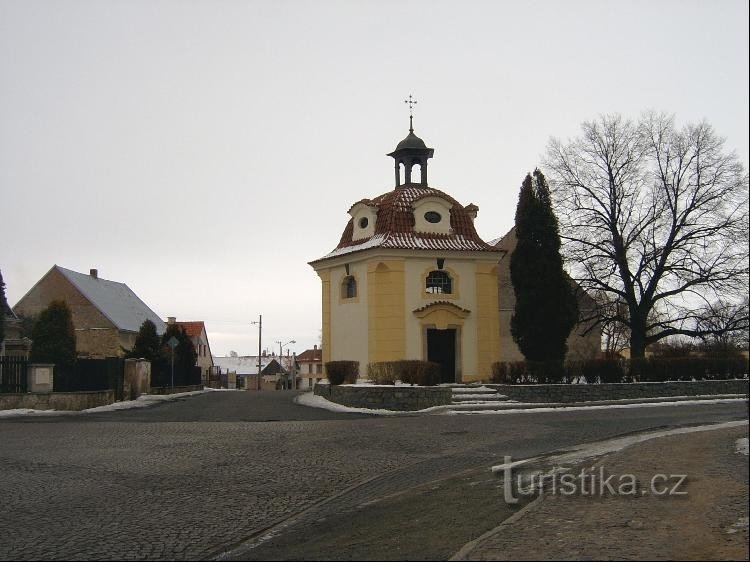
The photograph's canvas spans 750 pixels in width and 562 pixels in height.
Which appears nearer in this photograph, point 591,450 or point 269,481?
point 269,481

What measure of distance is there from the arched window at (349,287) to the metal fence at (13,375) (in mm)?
12595

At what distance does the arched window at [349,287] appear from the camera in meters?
31.5

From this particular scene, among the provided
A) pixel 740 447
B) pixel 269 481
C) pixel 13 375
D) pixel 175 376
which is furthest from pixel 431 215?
pixel 740 447

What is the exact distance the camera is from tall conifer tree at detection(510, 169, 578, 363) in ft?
88.3

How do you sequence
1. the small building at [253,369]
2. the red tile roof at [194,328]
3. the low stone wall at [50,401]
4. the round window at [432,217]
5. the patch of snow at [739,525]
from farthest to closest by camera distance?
1. the small building at [253,369]
2. the red tile roof at [194,328]
3. the round window at [432,217]
4. the low stone wall at [50,401]
5. the patch of snow at [739,525]

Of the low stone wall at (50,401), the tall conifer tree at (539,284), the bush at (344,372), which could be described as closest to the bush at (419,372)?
the bush at (344,372)

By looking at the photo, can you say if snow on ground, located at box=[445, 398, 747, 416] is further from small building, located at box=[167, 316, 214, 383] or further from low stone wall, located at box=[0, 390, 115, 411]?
small building, located at box=[167, 316, 214, 383]

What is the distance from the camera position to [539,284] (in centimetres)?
2720

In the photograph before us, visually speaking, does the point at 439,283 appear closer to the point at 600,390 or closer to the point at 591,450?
the point at 600,390

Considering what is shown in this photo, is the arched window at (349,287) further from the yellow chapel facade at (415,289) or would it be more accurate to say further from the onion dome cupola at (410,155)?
the onion dome cupola at (410,155)

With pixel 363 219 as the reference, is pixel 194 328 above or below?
below

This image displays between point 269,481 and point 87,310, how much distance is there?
1696 inches

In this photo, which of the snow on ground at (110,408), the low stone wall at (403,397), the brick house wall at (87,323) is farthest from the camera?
the brick house wall at (87,323)

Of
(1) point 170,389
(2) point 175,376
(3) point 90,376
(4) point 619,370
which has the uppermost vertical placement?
(4) point 619,370
